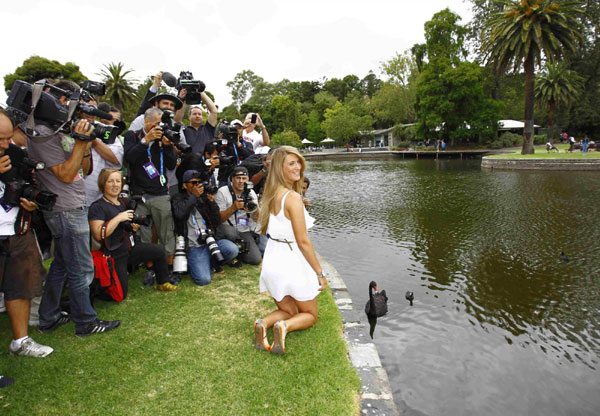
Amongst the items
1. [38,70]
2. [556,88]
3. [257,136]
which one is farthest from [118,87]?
[556,88]

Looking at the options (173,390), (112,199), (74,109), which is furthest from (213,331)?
(74,109)

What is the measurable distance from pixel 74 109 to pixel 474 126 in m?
39.5

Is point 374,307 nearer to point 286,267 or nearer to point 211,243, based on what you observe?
point 286,267

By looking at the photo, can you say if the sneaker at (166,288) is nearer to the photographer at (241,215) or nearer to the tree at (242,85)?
the photographer at (241,215)

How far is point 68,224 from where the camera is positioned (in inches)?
125

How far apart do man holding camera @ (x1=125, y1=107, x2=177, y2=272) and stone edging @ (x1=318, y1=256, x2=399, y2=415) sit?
269 centimetres

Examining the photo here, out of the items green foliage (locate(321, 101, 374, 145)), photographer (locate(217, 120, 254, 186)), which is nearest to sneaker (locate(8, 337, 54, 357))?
photographer (locate(217, 120, 254, 186))

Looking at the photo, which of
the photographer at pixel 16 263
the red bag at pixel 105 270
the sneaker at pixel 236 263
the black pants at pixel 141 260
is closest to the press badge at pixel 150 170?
the black pants at pixel 141 260

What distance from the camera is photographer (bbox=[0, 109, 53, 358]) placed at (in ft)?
9.29

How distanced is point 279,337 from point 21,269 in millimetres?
2313

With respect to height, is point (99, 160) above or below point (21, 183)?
above

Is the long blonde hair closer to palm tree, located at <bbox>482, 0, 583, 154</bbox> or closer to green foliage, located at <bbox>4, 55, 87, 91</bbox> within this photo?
palm tree, located at <bbox>482, 0, 583, 154</bbox>

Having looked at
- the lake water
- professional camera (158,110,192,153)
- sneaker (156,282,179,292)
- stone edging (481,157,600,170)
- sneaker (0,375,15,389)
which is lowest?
the lake water

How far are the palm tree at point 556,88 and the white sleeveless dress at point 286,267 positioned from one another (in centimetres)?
4671
